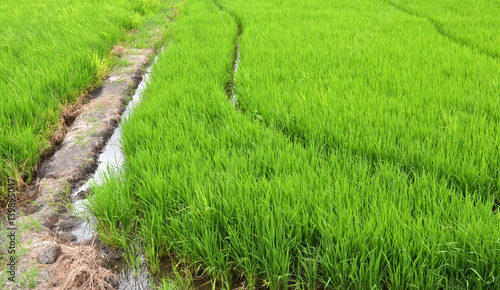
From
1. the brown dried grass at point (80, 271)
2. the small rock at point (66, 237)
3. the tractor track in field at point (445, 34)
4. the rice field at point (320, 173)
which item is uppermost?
the tractor track in field at point (445, 34)

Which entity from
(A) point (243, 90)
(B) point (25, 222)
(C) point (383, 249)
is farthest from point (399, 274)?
(A) point (243, 90)

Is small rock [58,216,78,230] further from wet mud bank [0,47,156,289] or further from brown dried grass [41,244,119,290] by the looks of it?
brown dried grass [41,244,119,290]

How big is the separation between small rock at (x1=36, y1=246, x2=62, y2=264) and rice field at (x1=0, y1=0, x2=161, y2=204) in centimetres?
67

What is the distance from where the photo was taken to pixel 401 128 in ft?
6.82

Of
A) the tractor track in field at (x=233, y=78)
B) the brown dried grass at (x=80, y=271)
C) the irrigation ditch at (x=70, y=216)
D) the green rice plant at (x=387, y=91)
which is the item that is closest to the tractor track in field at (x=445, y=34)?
the green rice plant at (x=387, y=91)

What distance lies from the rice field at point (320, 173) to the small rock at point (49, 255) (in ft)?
0.62

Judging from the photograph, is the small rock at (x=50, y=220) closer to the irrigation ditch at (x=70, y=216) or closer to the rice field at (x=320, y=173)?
the irrigation ditch at (x=70, y=216)

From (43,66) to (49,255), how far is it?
255 centimetres

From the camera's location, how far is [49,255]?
138 centimetres

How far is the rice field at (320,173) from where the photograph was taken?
48.4 inches

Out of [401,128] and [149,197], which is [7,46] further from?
[401,128]

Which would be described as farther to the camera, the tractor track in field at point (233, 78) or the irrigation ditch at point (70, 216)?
the tractor track in field at point (233, 78)

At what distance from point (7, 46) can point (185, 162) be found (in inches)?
140

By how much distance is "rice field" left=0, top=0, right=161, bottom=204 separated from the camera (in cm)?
208
